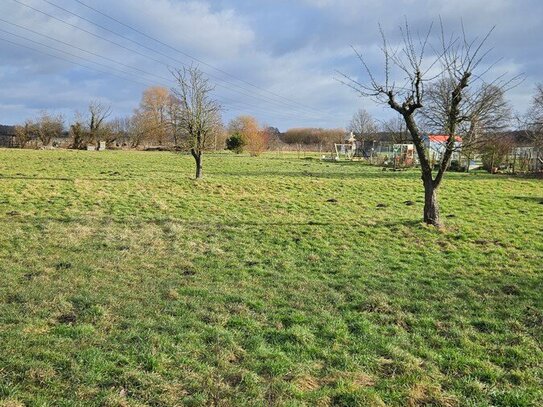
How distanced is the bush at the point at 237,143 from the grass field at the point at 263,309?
40.0m

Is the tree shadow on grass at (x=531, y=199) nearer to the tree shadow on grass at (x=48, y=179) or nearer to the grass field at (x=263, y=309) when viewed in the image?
the grass field at (x=263, y=309)

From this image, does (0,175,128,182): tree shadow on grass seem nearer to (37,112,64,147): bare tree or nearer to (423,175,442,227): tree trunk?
(423,175,442,227): tree trunk

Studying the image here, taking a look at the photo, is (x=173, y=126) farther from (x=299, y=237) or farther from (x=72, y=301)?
(x=72, y=301)

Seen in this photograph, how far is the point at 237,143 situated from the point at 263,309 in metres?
47.7

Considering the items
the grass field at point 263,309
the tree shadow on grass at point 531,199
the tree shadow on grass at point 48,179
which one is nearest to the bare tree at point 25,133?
the tree shadow on grass at point 48,179

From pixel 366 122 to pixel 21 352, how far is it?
232 ft

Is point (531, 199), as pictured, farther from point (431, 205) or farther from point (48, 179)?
point (48, 179)

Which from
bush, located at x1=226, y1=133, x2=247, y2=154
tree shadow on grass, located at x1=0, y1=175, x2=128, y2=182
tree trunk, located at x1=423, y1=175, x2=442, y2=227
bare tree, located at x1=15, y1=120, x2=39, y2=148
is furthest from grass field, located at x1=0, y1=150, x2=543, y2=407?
bare tree, located at x1=15, y1=120, x2=39, y2=148

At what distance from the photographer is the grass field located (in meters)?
3.85

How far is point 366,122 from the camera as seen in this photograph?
70938mm

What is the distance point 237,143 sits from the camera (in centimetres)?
5253

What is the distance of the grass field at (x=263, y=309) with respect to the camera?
385 cm

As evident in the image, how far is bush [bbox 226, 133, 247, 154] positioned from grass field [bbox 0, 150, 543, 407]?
131 feet

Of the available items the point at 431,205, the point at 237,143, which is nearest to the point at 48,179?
Answer: the point at 431,205
